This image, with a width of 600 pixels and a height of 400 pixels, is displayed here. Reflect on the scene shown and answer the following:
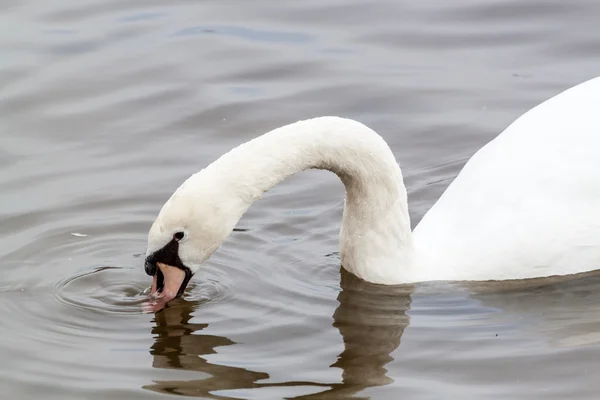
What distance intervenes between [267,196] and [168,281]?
2.09 meters

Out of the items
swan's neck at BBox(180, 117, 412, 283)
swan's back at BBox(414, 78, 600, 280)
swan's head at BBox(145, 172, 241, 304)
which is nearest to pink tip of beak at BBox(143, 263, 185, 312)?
swan's head at BBox(145, 172, 241, 304)

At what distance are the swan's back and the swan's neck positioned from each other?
264 millimetres

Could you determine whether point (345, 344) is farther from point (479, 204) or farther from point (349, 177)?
point (479, 204)

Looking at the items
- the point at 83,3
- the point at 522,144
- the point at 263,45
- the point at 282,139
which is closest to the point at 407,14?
the point at 263,45

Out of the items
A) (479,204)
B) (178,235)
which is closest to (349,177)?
(479,204)

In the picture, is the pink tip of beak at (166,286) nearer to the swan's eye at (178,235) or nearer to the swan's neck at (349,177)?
the swan's eye at (178,235)

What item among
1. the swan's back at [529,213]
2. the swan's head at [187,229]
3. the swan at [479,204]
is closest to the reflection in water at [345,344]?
the swan at [479,204]

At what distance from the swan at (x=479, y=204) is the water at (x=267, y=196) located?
16 centimetres

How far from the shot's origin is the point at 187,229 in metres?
6.84

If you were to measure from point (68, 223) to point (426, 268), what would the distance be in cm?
242

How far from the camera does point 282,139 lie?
713 centimetres

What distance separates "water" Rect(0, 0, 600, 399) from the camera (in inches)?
261

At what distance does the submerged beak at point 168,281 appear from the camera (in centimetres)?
702

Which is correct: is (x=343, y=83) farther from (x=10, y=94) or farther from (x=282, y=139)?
(x=282, y=139)
